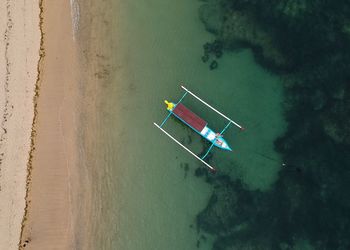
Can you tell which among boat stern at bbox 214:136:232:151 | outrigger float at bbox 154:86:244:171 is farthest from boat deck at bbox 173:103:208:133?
boat stern at bbox 214:136:232:151

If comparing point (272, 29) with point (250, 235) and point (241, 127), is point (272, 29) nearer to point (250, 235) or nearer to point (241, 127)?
point (241, 127)

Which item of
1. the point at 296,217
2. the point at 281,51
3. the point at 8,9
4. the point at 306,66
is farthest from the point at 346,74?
the point at 8,9

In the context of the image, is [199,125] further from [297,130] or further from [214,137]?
[297,130]

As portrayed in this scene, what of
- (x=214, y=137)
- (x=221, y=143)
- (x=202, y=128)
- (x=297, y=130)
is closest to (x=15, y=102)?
(x=202, y=128)

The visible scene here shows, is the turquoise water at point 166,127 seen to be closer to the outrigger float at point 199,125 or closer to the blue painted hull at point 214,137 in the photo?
the outrigger float at point 199,125

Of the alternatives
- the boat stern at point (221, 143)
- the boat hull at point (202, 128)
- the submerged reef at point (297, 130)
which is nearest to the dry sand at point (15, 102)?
the boat hull at point (202, 128)
